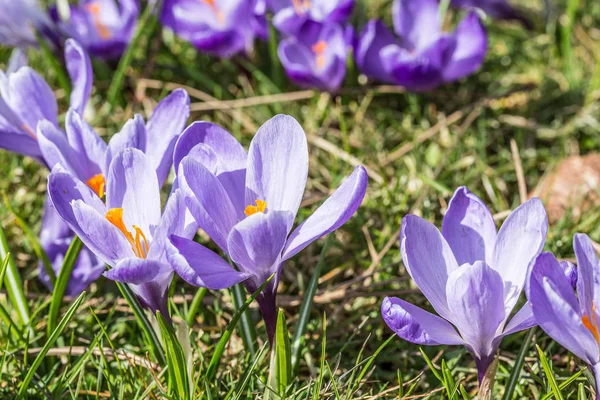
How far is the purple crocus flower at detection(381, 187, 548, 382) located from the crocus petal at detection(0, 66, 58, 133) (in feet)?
2.61

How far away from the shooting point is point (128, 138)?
1322mm

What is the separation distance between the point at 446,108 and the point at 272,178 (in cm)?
140

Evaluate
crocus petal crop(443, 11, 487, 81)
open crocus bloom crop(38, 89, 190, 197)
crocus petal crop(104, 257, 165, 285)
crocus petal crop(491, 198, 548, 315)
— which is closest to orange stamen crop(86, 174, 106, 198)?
open crocus bloom crop(38, 89, 190, 197)

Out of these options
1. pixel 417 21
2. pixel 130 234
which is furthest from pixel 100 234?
pixel 417 21

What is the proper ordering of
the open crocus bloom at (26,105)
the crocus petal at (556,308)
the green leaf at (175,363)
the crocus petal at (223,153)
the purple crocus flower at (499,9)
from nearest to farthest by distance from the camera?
the crocus petal at (556,308), the green leaf at (175,363), the crocus petal at (223,153), the open crocus bloom at (26,105), the purple crocus flower at (499,9)

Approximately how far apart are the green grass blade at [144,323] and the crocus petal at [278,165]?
0.86ft

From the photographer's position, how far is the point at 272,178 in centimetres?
124

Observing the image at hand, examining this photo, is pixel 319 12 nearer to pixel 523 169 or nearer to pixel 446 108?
pixel 446 108

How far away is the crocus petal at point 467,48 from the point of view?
2.21m

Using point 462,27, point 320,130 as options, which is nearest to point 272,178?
point 320,130

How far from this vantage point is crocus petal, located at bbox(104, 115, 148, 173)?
4.33ft

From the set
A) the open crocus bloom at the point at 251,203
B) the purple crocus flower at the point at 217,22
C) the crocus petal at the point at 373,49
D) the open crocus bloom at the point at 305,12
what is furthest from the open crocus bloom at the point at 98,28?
the open crocus bloom at the point at 251,203

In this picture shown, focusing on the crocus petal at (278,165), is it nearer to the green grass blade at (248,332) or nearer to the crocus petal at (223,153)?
the crocus petal at (223,153)

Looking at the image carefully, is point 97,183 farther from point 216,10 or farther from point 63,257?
point 216,10
